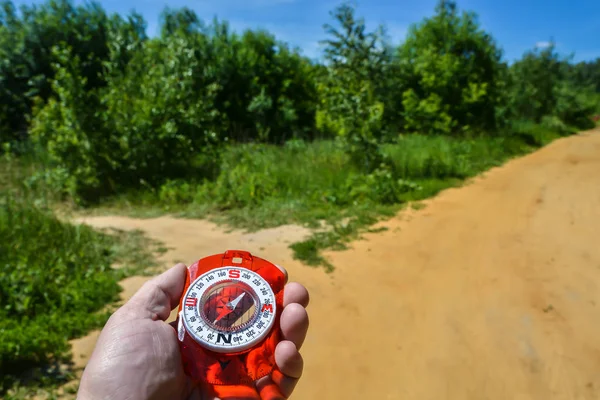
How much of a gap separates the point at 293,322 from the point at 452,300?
301cm

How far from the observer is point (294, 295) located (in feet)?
5.28

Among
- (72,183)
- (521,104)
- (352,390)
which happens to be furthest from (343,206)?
(521,104)

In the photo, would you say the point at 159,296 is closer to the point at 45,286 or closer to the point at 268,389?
the point at 268,389

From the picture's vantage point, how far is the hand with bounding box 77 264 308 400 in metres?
1.45

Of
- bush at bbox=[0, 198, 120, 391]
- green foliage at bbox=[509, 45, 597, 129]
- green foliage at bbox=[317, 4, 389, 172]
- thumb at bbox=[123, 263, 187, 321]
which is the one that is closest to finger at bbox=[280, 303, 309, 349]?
thumb at bbox=[123, 263, 187, 321]

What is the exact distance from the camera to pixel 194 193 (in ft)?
25.0

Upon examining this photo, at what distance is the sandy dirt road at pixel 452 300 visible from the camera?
10.4ft

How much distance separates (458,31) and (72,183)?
12.1 meters

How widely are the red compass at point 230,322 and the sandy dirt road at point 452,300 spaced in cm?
182

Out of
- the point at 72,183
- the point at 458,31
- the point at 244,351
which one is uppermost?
the point at 458,31

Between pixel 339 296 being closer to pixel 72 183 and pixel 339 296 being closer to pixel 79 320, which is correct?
pixel 79 320

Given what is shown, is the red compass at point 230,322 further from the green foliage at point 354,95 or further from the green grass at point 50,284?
the green foliage at point 354,95

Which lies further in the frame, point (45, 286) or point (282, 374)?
point (45, 286)

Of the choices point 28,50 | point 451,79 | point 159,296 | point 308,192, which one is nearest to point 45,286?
point 159,296
